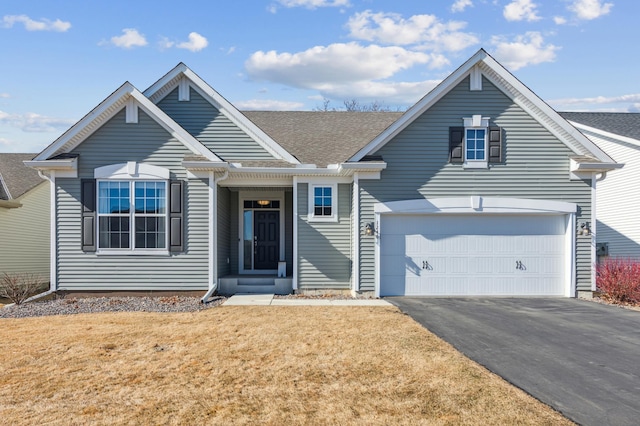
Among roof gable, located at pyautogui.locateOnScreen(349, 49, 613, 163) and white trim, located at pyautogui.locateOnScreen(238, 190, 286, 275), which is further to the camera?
white trim, located at pyautogui.locateOnScreen(238, 190, 286, 275)

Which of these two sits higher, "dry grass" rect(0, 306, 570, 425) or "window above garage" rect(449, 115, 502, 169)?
"window above garage" rect(449, 115, 502, 169)

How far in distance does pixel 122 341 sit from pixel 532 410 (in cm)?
573

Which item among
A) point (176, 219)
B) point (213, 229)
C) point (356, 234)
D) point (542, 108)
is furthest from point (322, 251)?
point (542, 108)

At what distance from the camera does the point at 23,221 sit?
1591 centimetres

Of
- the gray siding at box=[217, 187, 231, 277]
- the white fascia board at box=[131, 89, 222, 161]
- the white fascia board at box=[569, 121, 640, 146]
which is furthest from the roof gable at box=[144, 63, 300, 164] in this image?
the white fascia board at box=[569, 121, 640, 146]

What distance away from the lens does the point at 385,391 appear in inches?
195

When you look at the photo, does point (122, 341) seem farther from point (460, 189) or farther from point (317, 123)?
point (317, 123)

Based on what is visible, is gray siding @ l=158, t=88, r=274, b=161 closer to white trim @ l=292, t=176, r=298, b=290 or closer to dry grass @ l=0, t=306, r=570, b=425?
white trim @ l=292, t=176, r=298, b=290

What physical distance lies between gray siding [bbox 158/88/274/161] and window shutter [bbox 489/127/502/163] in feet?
18.8

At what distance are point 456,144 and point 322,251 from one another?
444cm

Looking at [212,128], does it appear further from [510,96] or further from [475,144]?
[510,96]

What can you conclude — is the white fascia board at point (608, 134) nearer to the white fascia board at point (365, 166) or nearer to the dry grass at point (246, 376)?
the white fascia board at point (365, 166)

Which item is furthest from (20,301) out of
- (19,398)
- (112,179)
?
(19,398)

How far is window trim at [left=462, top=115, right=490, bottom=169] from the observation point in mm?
11836
